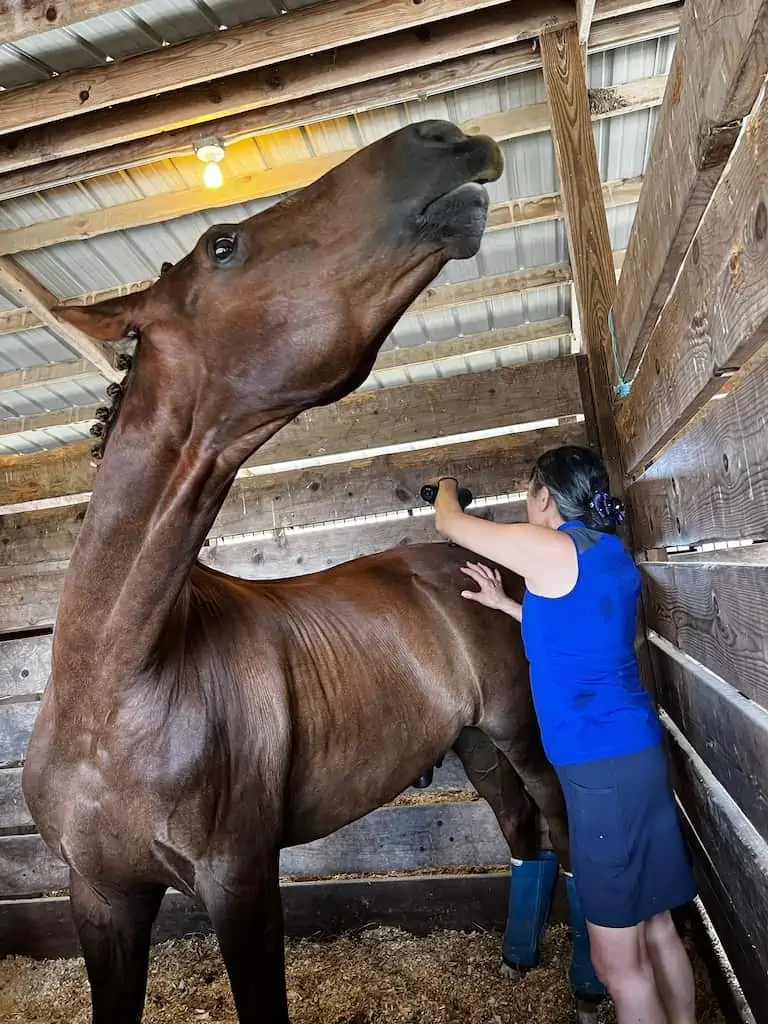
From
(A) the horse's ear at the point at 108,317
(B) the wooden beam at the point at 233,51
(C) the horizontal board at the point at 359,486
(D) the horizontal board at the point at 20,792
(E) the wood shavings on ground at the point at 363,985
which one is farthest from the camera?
(D) the horizontal board at the point at 20,792

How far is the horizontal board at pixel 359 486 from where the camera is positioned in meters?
3.28

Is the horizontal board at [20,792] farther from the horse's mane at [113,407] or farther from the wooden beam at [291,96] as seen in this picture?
the wooden beam at [291,96]

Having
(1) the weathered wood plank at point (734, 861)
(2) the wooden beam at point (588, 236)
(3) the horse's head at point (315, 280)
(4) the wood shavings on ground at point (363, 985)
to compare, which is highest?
(2) the wooden beam at point (588, 236)

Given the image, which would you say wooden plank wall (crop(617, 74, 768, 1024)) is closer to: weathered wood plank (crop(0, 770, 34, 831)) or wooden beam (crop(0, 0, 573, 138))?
wooden beam (crop(0, 0, 573, 138))

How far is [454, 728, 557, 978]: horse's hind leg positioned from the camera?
283 cm

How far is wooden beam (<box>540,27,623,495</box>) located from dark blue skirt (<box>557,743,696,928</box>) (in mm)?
1146

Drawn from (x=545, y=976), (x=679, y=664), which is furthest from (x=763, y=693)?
(x=545, y=976)

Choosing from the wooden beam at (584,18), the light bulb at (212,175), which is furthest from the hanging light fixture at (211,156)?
the wooden beam at (584,18)

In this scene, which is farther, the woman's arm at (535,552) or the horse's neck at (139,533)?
the woman's arm at (535,552)

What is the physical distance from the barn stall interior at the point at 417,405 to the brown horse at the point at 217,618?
11.4 inches

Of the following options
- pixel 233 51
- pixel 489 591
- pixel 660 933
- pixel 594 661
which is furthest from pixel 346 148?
pixel 660 933

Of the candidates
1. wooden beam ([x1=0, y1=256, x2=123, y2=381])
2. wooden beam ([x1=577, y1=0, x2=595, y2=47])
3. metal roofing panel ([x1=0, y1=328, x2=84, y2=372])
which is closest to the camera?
wooden beam ([x1=577, y1=0, x2=595, y2=47])

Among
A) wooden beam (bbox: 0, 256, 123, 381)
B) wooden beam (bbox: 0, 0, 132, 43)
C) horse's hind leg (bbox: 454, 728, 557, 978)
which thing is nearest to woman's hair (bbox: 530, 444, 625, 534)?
horse's hind leg (bbox: 454, 728, 557, 978)

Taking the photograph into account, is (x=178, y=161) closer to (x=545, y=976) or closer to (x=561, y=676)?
(x=561, y=676)
